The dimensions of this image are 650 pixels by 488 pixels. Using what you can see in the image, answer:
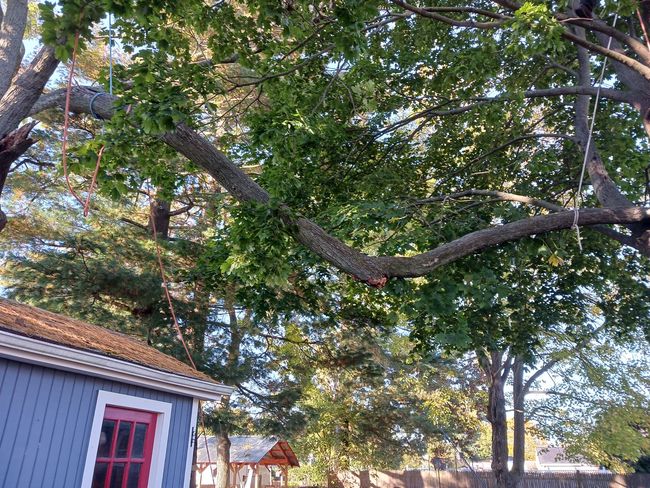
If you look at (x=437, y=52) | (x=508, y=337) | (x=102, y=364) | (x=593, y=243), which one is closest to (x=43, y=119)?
(x=102, y=364)

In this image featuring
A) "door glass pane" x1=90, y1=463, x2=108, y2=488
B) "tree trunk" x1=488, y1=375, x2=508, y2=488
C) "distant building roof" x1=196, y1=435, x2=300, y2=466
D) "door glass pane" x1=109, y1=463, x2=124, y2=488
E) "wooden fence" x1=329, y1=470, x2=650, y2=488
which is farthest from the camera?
"distant building roof" x1=196, y1=435, x2=300, y2=466

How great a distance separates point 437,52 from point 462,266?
13.8 ft

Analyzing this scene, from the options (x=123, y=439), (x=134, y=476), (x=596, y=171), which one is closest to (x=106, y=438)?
(x=123, y=439)

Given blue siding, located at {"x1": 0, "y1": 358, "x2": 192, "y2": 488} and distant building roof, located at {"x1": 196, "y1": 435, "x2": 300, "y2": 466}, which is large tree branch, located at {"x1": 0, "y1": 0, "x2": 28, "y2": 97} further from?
distant building roof, located at {"x1": 196, "y1": 435, "x2": 300, "y2": 466}

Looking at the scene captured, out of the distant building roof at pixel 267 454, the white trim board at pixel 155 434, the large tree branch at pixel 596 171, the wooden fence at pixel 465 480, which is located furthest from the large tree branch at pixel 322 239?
the distant building roof at pixel 267 454

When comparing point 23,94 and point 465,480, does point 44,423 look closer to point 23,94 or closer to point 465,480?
point 23,94

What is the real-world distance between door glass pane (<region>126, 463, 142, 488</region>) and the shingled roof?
119 cm

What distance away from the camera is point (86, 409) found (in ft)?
17.3

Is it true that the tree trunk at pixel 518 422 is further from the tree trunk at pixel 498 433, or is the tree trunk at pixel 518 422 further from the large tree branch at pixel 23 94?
the large tree branch at pixel 23 94

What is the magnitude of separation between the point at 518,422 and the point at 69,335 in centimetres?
1698

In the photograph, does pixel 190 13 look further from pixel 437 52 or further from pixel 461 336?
pixel 461 336

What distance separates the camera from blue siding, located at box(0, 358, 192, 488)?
14.8 feet

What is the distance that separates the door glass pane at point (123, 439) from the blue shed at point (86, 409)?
0.01m

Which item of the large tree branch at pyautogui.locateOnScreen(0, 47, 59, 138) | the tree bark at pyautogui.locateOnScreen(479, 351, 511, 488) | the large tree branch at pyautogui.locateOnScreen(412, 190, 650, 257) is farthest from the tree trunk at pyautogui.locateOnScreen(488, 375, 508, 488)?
the large tree branch at pyautogui.locateOnScreen(0, 47, 59, 138)
